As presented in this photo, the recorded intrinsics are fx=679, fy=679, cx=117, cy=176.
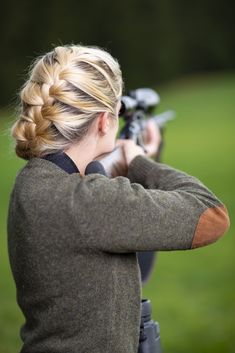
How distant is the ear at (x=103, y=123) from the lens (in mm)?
1428

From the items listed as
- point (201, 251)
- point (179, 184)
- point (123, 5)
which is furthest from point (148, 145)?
point (123, 5)

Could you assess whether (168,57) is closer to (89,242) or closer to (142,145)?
(142,145)

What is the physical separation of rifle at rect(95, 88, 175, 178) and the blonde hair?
0.19 metres

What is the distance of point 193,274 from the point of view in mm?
4398

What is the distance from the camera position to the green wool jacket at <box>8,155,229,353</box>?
1.33 meters

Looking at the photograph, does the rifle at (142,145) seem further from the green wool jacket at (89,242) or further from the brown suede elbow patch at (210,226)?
the brown suede elbow patch at (210,226)

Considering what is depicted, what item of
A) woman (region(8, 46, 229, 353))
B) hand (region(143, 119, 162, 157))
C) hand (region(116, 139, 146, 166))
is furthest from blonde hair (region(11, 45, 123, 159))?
hand (region(143, 119, 162, 157))

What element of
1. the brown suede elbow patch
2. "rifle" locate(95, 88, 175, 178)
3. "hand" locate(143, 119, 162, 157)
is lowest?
"hand" locate(143, 119, 162, 157)

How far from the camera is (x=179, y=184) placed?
4.88 feet

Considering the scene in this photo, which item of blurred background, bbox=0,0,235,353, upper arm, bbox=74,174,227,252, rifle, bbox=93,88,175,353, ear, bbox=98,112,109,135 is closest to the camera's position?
upper arm, bbox=74,174,227,252

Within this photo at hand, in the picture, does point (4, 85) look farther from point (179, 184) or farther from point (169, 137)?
point (179, 184)

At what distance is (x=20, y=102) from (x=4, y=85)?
6637mm

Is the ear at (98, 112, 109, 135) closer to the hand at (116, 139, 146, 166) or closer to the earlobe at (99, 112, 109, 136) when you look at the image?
the earlobe at (99, 112, 109, 136)

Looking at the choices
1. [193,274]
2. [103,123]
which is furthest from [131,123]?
[193,274]
